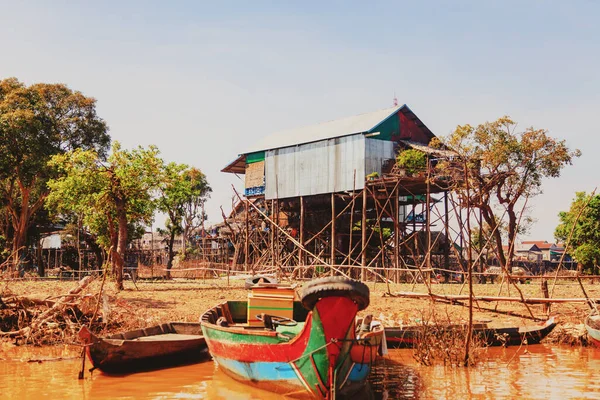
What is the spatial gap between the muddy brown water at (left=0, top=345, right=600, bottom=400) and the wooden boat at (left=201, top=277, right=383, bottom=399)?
1.72ft

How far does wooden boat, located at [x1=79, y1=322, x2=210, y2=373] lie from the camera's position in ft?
37.4

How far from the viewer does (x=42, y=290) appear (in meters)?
21.8

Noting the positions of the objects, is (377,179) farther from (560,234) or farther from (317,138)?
(560,234)

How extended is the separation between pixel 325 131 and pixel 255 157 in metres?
5.30

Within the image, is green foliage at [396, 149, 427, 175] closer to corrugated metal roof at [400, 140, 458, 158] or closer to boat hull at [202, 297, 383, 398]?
corrugated metal roof at [400, 140, 458, 158]

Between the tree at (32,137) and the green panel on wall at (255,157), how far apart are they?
8172 millimetres

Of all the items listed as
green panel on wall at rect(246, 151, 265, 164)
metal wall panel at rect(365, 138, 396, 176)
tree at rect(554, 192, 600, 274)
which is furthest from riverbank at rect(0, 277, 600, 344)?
green panel on wall at rect(246, 151, 265, 164)

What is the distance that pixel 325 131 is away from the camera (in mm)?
32688

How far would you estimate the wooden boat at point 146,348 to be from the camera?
37.4 feet

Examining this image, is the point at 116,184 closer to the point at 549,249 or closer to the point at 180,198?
the point at 180,198

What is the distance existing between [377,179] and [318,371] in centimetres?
2071

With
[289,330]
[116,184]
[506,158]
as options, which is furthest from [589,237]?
[289,330]

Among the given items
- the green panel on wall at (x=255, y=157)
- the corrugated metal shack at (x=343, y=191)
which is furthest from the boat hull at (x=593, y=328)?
the green panel on wall at (x=255, y=157)

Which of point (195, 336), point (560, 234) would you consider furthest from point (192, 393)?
point (560, 234)
